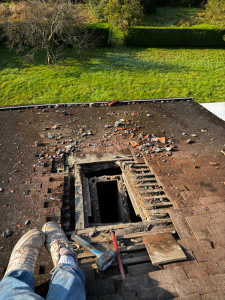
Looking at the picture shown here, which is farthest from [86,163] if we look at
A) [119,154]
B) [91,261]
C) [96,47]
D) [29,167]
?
[96,47]

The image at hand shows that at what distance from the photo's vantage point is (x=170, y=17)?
802 inches

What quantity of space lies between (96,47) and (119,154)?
11.7 m

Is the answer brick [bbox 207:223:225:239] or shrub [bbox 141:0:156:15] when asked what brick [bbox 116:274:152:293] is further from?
shrub [bbox 141:0:156:15]

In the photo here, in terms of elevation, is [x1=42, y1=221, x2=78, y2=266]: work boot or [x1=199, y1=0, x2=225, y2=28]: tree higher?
[x1=199, y1=0, x2=225, y2=28]: tree

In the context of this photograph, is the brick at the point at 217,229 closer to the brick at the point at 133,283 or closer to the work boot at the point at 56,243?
the brick at the point at 133,283

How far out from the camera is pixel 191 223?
371cm

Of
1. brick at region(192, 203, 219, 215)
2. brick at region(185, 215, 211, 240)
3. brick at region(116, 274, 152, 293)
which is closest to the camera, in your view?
brick at region(116, 274, 152, 293)

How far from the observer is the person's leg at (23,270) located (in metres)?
2.23

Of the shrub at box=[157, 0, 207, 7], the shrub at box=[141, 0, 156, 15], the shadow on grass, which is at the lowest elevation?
the shadow on grass

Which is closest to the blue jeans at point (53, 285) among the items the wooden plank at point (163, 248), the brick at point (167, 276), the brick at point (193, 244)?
the brick at point (167, 276)

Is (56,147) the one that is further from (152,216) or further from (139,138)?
(152,216)

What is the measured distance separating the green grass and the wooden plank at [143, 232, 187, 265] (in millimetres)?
19174

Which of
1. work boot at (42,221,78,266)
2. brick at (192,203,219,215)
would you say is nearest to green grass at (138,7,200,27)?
brick at (192,203,219,215)

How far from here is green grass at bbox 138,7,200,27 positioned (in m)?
18.8
